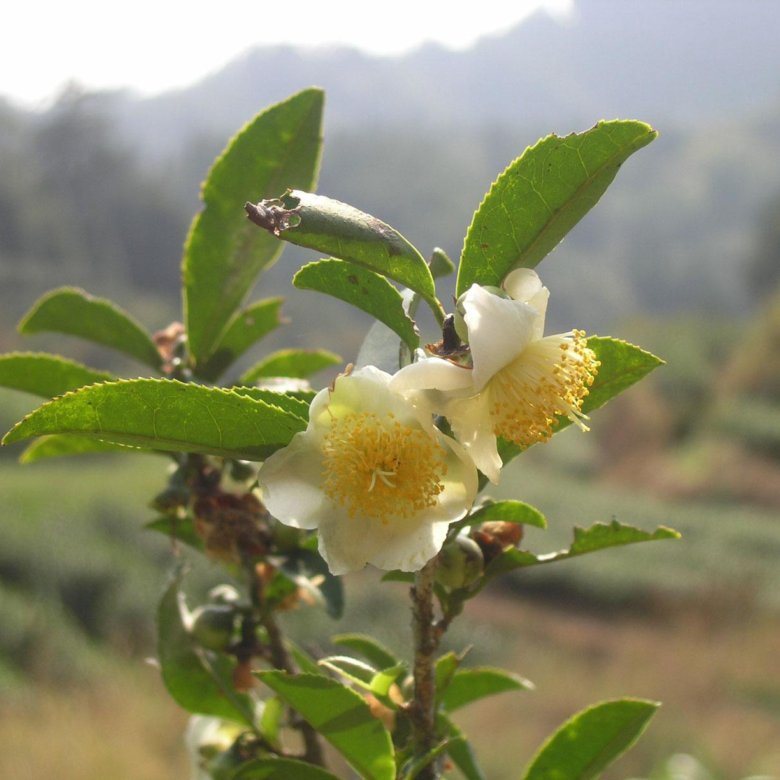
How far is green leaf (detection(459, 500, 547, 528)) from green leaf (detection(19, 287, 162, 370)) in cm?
37

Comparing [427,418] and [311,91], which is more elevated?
[311,91]

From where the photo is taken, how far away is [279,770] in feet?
1.94

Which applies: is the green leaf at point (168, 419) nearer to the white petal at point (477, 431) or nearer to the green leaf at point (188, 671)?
the white petal at point (477, 431)

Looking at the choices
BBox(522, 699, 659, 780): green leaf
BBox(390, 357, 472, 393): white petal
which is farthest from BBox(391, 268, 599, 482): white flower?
BBox(522, 699, 659, 780): green leaf

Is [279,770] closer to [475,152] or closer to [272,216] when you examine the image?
[272,216]

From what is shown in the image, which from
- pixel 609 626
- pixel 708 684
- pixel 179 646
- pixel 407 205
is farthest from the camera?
pixel 407 205

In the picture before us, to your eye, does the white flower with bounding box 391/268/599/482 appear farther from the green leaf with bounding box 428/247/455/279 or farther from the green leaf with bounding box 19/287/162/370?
the green leaf with bounding box 19/287/162/370

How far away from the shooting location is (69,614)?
21.2 feet

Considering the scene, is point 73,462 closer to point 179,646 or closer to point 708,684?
point 708,684

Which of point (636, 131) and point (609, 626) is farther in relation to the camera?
point (609, 626)

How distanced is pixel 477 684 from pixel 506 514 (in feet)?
0.77

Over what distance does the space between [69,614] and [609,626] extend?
4.92m

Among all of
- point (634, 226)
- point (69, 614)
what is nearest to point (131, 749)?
point (69, 614)

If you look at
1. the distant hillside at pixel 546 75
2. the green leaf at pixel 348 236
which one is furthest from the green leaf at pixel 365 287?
the distant hillside at pixel 546 75
